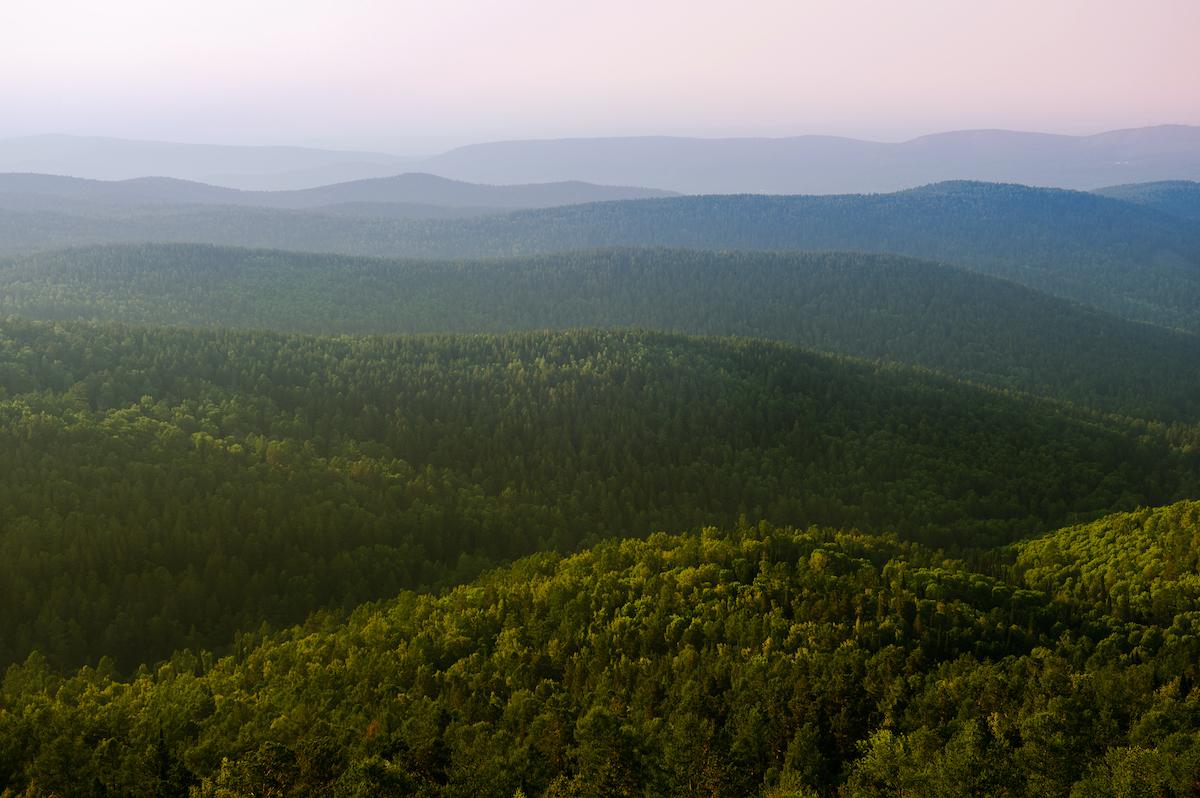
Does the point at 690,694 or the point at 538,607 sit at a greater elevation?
the point at 690,694

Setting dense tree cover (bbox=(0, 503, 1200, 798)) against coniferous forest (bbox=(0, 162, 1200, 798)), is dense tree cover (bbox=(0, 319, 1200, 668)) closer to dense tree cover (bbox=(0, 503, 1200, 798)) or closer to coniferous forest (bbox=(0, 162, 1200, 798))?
coniferous forest (bbox=(0, 162, 1200, 798))

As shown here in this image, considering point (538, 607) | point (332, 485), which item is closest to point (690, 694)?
point (538, 607)

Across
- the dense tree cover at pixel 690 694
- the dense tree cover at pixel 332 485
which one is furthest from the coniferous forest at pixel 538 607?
the dense tree cover at pixel 332 485

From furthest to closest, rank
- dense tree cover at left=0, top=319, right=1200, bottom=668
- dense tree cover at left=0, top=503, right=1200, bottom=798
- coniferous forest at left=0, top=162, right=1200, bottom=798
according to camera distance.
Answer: dense tree cover at left=0, top=319, right=1200, bottom=668 → coniferous forest at left=0, top=162, right=1200, bottom=798 → dense tree cover at left=0, top=503, right=1200, bottom=798

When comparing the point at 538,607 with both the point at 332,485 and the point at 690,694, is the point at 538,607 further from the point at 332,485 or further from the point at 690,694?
the point at 332,485

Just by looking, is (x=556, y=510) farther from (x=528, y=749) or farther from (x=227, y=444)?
(x=528, y=749)

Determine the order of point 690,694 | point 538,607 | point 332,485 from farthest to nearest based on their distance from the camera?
point 332,485
point 538,607
point 690,694

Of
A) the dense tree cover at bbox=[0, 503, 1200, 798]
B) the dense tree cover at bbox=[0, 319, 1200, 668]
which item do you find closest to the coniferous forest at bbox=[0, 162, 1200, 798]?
the dense tree cover at bbox=[0, 503, 1200, 798]

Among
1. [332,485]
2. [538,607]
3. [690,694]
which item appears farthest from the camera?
[332,485]
